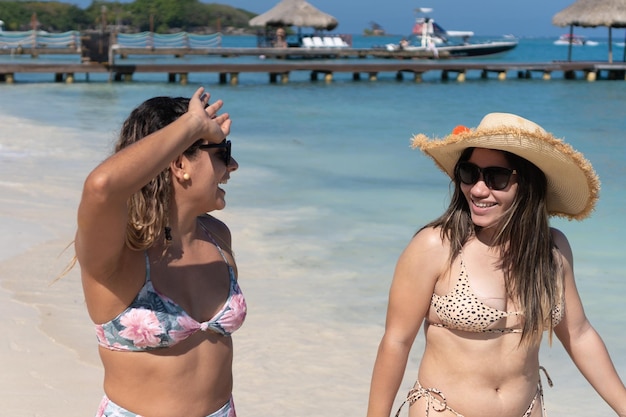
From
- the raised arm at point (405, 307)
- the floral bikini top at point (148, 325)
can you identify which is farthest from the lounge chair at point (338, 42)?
the floral bikini top at point (148, 325)

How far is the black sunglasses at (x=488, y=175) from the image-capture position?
2.57 meters

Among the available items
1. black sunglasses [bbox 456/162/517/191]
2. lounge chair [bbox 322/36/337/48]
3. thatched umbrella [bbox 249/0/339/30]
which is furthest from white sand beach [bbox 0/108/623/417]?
lounge chair [bbox 322/36/337/48]

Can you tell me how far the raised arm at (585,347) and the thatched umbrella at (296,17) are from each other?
46.8 metres

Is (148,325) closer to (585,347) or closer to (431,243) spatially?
(431,243)

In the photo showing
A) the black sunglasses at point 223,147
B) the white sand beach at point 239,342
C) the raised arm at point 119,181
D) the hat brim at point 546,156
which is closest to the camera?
the raised arm at point 119,181

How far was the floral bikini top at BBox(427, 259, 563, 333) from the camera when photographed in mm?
2539

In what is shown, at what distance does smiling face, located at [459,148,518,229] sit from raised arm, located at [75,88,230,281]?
2.61ft

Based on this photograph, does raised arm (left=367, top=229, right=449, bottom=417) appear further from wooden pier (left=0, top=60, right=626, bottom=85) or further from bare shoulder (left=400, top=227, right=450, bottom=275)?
wooden pier (left=0, top=60, right=626, bottom=85)

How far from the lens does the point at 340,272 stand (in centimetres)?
761

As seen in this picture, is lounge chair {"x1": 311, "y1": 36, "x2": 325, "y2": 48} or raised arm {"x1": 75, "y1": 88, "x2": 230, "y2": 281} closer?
raised arm {"x1": 75, "y1": 88, "x2": 230, "y2": 281}

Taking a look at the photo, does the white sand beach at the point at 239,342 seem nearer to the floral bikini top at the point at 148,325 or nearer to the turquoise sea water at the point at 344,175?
the turquoise sea water at the point at 344,175

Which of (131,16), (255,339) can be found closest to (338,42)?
(255,339)

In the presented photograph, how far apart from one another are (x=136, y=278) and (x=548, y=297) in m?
1.16

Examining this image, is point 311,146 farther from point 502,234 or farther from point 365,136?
point 502,234
